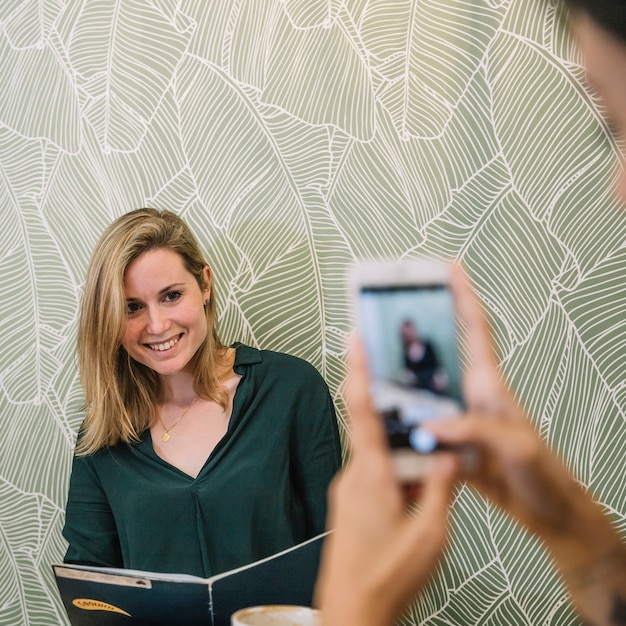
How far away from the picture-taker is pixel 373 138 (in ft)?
4.90

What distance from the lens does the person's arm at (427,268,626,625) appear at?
1.65 feet

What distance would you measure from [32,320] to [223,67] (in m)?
0.78

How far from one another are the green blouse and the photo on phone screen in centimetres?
85

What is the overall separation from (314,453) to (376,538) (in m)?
1.02

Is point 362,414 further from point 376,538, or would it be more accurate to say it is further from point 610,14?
point 610,14

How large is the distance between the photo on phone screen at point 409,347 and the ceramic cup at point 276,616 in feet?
1.33

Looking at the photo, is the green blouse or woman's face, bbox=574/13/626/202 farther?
the green blouse

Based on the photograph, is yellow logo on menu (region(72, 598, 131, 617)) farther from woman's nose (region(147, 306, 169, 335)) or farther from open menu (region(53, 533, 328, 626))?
woman's nose (region(147, 306, 169, 335))

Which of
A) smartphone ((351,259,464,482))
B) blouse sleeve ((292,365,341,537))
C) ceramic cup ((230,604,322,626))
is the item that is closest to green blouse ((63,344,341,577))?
blouse sleeve ((292,365,341,537))

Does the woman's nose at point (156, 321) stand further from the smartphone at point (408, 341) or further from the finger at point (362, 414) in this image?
the finger at point (362, 414)

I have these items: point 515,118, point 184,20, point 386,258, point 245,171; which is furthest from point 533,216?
point 184,20

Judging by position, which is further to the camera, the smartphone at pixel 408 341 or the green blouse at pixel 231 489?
the green blouse at pixel 231 489

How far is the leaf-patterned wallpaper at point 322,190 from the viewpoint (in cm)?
142

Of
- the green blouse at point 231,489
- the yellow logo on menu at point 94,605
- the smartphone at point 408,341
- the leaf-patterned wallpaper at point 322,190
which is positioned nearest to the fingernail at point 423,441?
the smartphone at point 408,341
